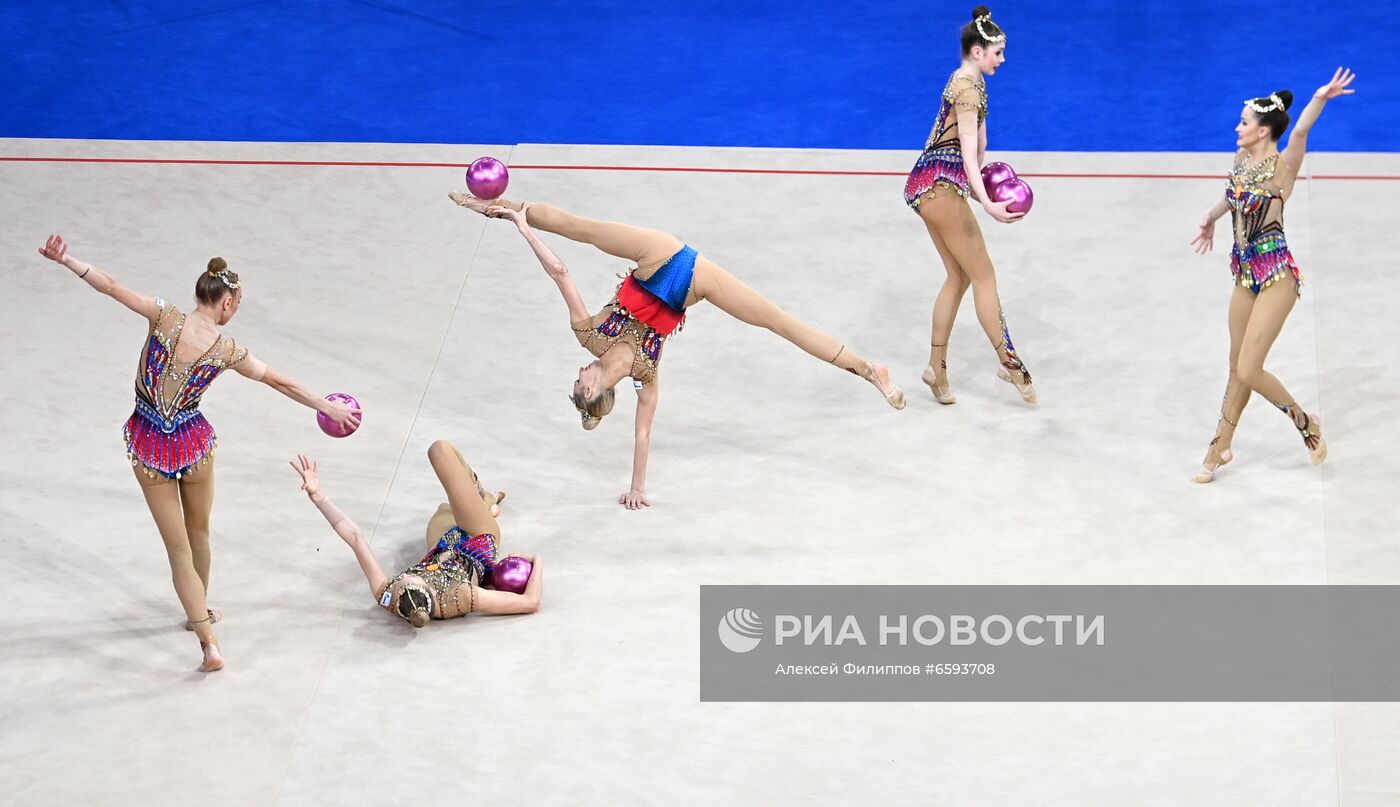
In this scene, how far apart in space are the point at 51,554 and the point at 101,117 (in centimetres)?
467

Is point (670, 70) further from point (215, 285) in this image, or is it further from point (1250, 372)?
point (215, 285)

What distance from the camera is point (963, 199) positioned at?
7.29 metres

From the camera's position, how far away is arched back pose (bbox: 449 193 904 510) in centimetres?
660

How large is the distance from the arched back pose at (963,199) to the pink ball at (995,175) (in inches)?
2.7

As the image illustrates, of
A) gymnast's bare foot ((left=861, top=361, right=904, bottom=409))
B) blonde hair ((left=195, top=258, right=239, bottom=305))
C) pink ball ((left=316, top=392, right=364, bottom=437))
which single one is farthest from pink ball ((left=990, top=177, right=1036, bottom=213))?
blonde hair ((left=195, top=258, right=239, bottom=305))

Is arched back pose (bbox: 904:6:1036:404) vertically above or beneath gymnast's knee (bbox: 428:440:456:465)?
above

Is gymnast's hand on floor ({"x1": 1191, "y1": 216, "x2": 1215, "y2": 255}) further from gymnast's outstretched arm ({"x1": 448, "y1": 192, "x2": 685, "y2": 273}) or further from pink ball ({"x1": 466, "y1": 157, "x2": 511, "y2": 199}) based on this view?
pink ball ({"x1": 466, "y1": 157, "x2": 511, "y2": 199})

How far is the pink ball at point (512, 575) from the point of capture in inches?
251

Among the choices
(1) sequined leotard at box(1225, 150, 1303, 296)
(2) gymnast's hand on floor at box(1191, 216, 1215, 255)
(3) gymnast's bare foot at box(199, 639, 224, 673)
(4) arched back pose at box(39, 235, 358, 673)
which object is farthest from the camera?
(2) gymnast's hand on floor at box(1191, 216, 1215, 255)

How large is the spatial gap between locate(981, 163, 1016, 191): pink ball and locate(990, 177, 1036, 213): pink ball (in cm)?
2

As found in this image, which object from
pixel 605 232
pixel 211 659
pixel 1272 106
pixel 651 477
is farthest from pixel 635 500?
pixel 1272 106

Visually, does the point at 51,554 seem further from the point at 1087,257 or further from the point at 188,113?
the point at 1087,257

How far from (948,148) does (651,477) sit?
2.12 meters

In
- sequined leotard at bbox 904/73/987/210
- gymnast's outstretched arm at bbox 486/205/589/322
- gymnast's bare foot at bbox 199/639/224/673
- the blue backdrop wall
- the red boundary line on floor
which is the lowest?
gymnast's bare foot at bbox 199/639/224/673
